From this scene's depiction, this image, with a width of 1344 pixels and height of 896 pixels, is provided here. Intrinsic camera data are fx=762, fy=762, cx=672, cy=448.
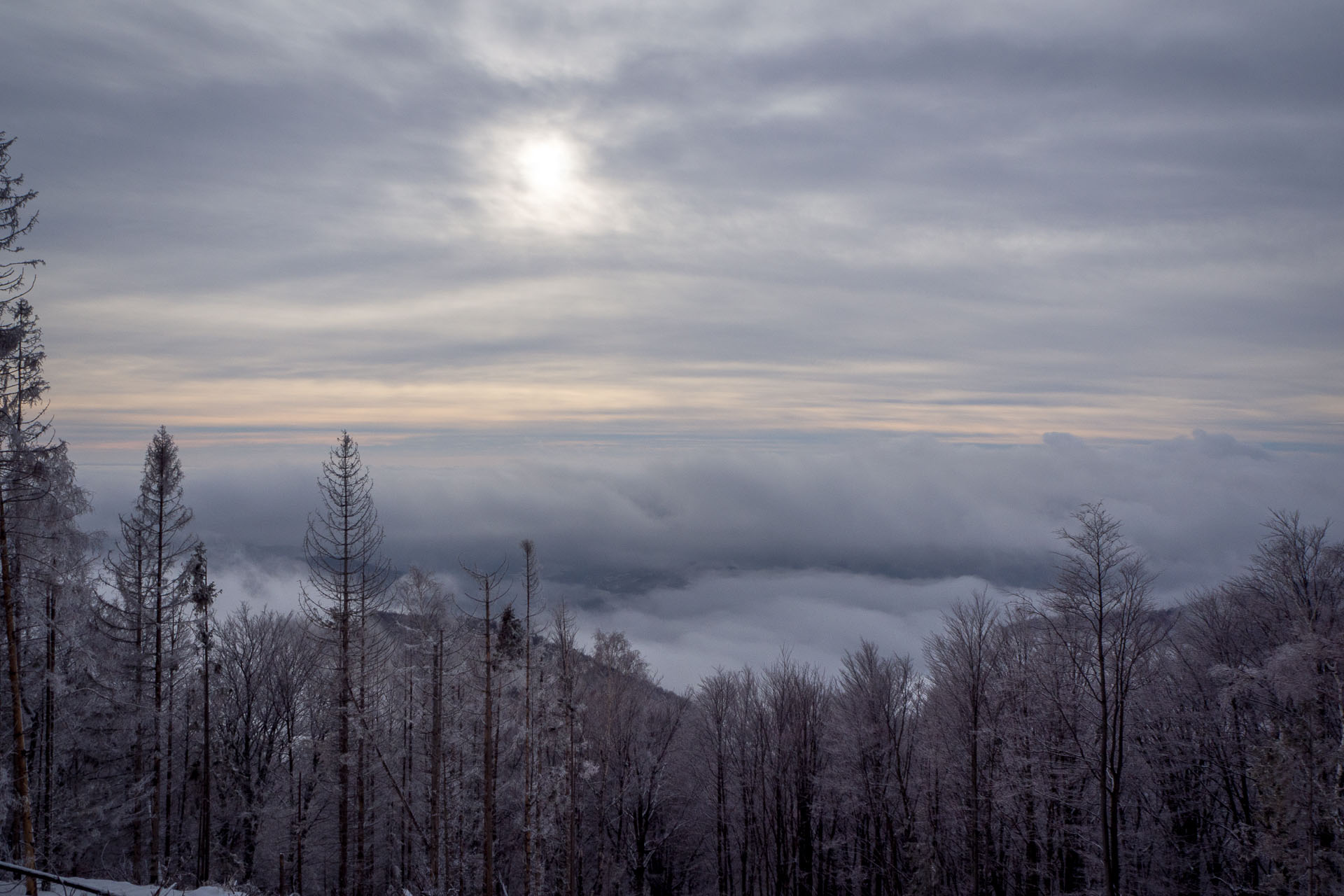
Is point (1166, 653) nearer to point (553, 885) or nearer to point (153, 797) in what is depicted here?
point (553, 885)

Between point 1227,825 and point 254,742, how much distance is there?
149 ft

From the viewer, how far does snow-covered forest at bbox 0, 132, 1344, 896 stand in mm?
23766

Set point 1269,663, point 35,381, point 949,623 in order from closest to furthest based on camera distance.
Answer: point 35,381, point 1269,663, point 949,623

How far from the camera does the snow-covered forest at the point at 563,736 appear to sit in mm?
23766

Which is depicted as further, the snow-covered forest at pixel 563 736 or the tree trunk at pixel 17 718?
the snow-covered forest at pixel 563 736

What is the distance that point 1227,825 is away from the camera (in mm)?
30484

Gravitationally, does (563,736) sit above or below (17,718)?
below

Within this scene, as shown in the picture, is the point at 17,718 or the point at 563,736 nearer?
the point at 17,718

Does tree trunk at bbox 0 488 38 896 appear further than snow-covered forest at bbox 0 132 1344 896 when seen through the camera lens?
No

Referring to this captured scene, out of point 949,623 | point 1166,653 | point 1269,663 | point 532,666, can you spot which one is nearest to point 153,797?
point 532,666

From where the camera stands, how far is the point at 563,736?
32.3 m

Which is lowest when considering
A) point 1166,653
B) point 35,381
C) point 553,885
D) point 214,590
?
point 553,885

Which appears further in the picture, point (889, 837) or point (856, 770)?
point (856, 770)

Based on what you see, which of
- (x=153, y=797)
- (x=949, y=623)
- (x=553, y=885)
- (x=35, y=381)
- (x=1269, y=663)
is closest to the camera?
(x=35, y=381)
